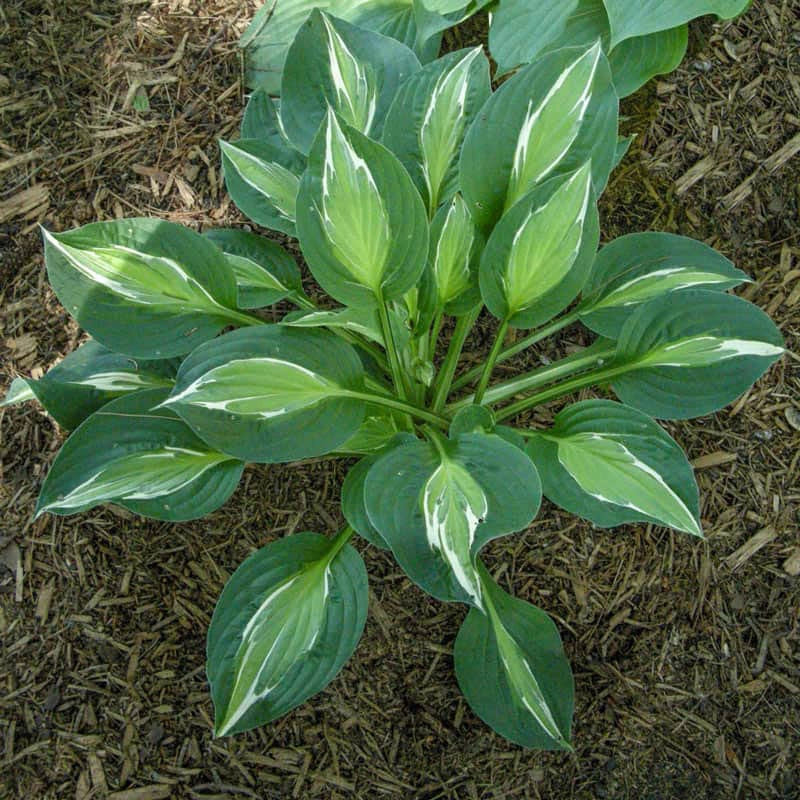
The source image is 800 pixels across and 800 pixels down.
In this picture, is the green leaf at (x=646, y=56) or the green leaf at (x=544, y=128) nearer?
the green leaf at (x=544, y=128)

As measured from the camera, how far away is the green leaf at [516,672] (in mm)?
1281

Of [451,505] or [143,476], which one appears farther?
[143,476]

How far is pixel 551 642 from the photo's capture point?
4.37 ft

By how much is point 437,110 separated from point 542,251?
0.33 metres

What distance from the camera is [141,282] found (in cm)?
117

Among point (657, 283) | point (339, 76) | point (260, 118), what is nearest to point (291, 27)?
point (260, 118)

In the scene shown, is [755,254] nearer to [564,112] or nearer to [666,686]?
[564,112]

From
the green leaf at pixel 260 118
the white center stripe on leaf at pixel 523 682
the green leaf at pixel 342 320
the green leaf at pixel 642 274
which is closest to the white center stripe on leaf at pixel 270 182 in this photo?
the green leaf at pixel 260 118

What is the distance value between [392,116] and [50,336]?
0.90 m

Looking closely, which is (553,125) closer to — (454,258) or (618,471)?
(454,258)

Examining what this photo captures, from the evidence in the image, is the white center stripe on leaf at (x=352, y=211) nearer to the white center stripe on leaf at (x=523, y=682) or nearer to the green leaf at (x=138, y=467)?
the green leaf at (x=138, y=467)

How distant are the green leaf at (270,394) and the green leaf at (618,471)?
331 millimetres

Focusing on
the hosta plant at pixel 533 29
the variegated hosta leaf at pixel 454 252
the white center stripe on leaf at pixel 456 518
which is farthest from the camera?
the hosta plant at pixel 533 29

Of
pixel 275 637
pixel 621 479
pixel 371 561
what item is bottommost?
pixel 371 561
